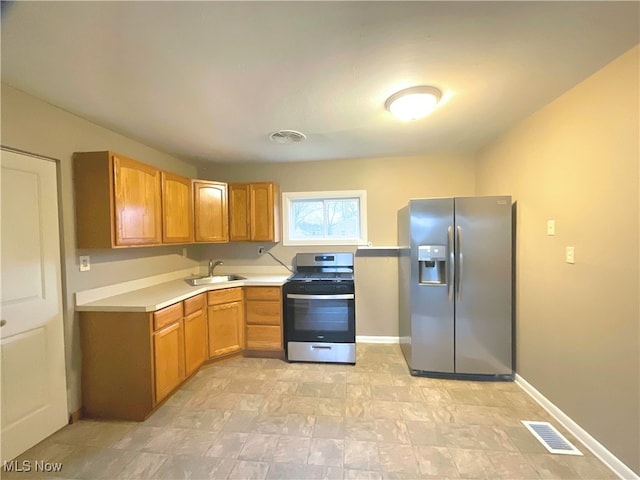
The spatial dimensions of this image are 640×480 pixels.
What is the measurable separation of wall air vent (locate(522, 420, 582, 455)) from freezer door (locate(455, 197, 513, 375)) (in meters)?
0.60

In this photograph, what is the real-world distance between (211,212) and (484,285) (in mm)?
3034

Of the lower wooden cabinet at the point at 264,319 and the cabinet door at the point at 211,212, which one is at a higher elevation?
the cabinet door at the point at 211,212

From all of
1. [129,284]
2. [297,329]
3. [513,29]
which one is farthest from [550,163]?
[129,284]

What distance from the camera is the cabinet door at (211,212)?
324cm

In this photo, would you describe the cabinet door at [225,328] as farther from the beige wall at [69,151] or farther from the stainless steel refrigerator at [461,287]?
the stainless steel refrigerator at [461,287]

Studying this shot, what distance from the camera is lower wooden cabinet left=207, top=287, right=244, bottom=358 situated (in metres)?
2.95

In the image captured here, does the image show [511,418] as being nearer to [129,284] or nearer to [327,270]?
[327,270]

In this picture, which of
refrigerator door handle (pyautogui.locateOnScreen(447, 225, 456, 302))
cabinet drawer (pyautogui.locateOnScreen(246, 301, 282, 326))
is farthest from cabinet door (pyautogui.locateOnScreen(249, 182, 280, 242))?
refrigerator door handle (pyautogui.locateOnScreen(447, 225, 456, 302))

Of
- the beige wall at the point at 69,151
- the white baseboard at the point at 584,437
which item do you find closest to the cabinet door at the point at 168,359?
the beige wall at the point at 69,151

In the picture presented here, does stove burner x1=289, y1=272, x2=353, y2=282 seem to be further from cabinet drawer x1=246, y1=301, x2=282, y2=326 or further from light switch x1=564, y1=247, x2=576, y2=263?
light switch x1=564, y1=247, x2=576, y2=263

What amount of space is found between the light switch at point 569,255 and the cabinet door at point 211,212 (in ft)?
10.8

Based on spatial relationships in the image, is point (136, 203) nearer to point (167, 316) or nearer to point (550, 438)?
point (167, 316)

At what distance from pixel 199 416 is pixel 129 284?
139 cm

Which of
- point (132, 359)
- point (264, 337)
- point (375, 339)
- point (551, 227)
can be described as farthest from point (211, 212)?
point (551, 227)
